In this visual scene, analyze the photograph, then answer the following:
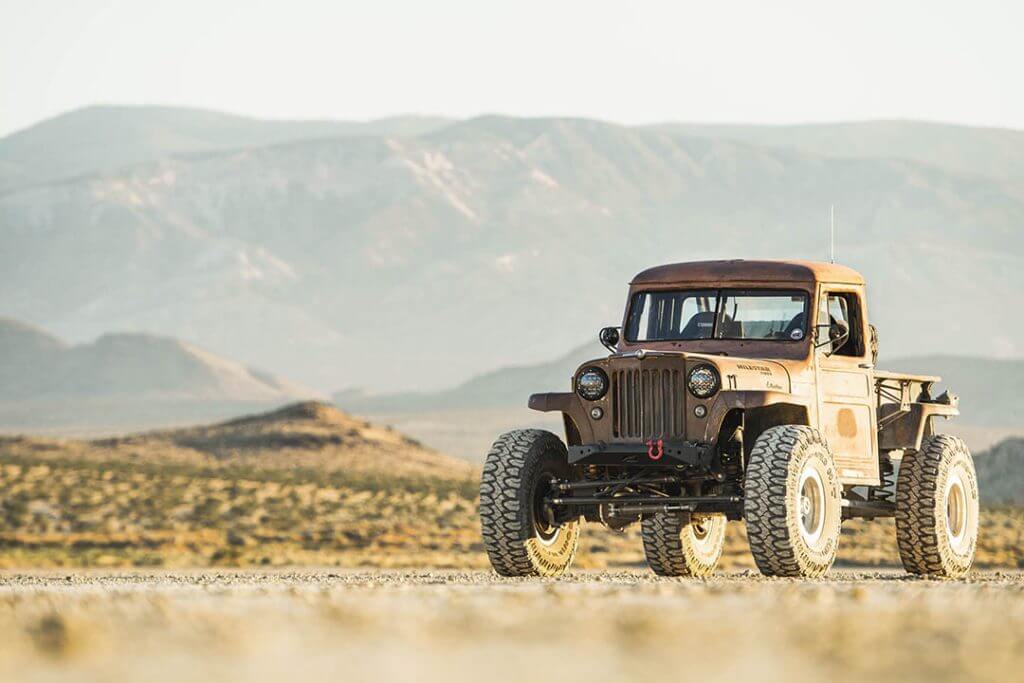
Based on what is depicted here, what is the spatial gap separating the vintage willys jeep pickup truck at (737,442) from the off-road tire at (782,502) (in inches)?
0.6

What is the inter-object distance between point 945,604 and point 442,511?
37.5m

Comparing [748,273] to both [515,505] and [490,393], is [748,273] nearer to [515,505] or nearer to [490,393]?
[515,505]

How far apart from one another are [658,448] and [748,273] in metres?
2.49

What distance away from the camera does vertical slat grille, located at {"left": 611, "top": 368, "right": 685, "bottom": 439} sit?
589 inches

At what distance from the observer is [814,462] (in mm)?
14648

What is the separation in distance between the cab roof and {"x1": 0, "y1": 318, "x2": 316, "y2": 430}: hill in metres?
147

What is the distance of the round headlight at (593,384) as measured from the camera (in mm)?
15298

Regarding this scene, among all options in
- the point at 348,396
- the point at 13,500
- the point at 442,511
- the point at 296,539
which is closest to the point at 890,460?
the point at 296,539

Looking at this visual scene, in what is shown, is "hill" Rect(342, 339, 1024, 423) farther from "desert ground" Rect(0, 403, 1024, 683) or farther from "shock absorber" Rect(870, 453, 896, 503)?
"desert ground" Rect(0, 403, 1024, 683)

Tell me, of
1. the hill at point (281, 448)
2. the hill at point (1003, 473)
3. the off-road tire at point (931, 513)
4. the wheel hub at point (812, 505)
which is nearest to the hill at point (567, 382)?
the hill at point (281, 448)

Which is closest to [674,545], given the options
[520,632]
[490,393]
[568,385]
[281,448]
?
[520,632]

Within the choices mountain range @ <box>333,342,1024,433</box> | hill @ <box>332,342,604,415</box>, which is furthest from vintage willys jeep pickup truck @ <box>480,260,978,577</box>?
hill @ <box>332,342,604,415</box>

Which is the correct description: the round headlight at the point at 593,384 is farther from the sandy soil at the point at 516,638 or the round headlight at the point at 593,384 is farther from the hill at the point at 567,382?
the hill at the point at 567,382

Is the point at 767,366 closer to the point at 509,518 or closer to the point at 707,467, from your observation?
the point at 707,467
